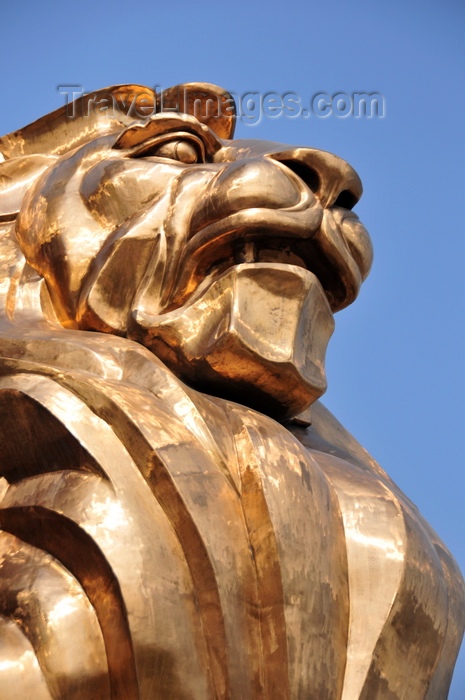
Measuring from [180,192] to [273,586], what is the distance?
0.93 meters

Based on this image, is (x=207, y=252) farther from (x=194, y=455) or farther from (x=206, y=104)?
(x=206, y=104)

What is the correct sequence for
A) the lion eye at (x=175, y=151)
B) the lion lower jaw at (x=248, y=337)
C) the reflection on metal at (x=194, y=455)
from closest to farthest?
1. the reflection on metal at (x=194, y=455)
2. the lion lower jaw at (x=248, y=337)
3. the lion eye at (x=175, y=151)

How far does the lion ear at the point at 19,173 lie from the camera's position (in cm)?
343

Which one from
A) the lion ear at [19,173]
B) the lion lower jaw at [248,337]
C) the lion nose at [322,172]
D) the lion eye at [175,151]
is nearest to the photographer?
the lion lower jaw at [248,337]

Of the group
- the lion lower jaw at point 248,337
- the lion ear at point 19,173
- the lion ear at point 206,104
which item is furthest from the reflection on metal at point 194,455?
the lion ear at point 206,104

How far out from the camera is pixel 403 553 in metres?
2.61

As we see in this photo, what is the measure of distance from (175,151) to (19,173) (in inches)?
20.2

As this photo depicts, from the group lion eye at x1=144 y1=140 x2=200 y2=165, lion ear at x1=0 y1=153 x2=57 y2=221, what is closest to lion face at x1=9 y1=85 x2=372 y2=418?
lion eye at x1=144 y1=140 x2=200 y2=165

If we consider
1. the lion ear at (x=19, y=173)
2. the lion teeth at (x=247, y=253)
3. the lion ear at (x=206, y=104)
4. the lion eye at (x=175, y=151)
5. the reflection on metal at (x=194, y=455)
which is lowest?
the reflection on metal at (x=194, y=455)

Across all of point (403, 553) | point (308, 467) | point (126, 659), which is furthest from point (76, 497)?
point (403, 553)

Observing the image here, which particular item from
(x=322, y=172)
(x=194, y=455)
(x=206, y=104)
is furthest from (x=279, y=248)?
(x=206, y=104)

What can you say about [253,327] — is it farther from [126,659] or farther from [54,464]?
[126,659]

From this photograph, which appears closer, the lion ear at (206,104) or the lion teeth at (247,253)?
the lion teeth at (247,253)

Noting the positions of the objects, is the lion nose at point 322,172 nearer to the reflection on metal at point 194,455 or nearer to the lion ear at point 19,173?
the reflection on metal at point 194,455
